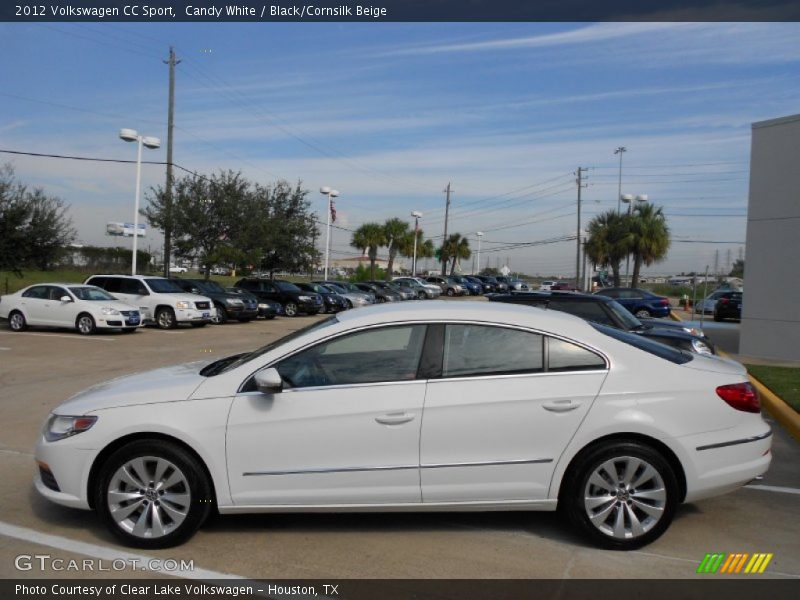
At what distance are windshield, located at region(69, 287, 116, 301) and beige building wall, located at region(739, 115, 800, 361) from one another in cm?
1692

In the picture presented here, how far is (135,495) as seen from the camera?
445 centimetres

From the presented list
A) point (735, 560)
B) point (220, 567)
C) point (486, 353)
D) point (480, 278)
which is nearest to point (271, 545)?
point (220, 567)

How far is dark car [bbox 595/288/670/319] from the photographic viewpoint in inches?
1104

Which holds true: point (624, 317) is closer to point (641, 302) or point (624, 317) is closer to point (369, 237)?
point (641, 302)

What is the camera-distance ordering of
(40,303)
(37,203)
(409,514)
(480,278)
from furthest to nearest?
(480,278)
(37,203)
(40,303)
(409,514)

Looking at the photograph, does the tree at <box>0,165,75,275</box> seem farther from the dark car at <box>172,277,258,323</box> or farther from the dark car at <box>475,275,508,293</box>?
the dark car at <box>475,275,508,293</box>

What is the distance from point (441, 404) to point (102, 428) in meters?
2.19

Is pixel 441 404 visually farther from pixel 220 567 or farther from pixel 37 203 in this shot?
pixel 37 203

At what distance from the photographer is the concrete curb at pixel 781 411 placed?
802 cm

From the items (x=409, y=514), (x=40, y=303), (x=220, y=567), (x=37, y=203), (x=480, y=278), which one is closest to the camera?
(x=220, y=567)

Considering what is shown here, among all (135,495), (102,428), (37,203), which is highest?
(37,203)

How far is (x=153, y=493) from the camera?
14.6 ft

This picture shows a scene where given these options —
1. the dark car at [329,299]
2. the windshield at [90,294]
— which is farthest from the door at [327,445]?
the dark car at [329,299]

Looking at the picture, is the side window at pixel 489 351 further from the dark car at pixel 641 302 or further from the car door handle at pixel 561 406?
the dark car at pixel 641 302
